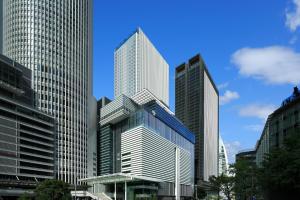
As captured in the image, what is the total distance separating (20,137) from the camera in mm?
141000

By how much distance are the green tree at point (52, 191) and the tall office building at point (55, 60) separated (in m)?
92.2

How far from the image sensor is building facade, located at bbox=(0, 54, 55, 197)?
133 m

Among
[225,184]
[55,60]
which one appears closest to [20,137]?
[55,60]

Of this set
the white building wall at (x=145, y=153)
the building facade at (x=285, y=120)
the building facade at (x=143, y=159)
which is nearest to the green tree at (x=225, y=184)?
the building facade at (x=285, y=120)

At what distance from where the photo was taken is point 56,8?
191m

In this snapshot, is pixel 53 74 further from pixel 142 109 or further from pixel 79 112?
pixel 142 109

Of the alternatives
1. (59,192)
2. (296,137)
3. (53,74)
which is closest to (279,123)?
(296,137)

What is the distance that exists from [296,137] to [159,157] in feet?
437

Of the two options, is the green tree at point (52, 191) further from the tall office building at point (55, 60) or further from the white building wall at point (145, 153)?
the tall office building at point (55, 60)

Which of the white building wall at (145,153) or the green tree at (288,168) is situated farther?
the white building wall at (145,153)

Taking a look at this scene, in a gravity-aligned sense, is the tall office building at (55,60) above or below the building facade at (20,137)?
above

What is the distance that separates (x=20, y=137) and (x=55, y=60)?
178 ft

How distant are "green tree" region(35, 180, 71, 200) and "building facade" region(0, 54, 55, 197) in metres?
45.2

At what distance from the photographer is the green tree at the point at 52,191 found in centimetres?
8619
